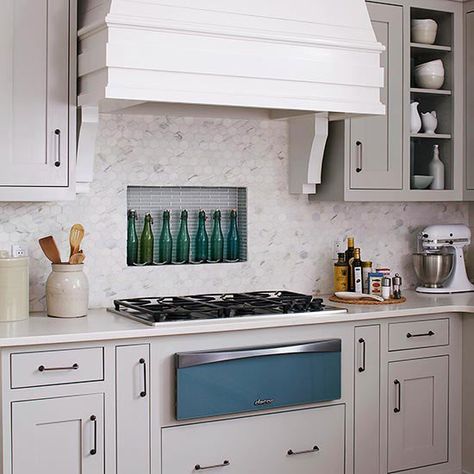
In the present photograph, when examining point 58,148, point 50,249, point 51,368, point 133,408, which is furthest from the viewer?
point 50,249

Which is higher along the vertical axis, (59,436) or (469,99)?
(469,99)

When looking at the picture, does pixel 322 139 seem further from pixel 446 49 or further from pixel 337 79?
pixel 446 49

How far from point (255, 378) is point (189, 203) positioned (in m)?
0.96

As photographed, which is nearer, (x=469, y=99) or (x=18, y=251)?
(x=18, y=251)

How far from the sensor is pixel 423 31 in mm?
4238

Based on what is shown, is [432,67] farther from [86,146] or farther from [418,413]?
A: [86,146]

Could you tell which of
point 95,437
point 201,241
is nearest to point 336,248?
point 201,241

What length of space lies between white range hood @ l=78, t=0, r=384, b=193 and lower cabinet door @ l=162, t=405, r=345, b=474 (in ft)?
3.91

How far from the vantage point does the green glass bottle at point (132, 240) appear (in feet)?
12.6

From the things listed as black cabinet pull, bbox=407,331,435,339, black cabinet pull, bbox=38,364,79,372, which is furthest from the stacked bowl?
black cabinet pull, bbox=38,364,79,372

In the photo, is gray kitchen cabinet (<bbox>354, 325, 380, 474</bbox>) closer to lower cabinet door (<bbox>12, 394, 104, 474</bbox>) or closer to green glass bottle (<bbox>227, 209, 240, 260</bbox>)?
green glass bottle (<bbox>227, 209, 240, 260</bbox>)

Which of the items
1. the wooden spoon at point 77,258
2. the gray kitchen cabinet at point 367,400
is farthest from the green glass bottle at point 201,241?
the gray kitchen cabinet at point 367,400

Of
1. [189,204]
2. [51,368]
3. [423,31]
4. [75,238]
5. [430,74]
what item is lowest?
[51,368]

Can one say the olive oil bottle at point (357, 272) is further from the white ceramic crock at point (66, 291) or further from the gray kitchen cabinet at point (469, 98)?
the white ceramic crock at point (66, 291)
